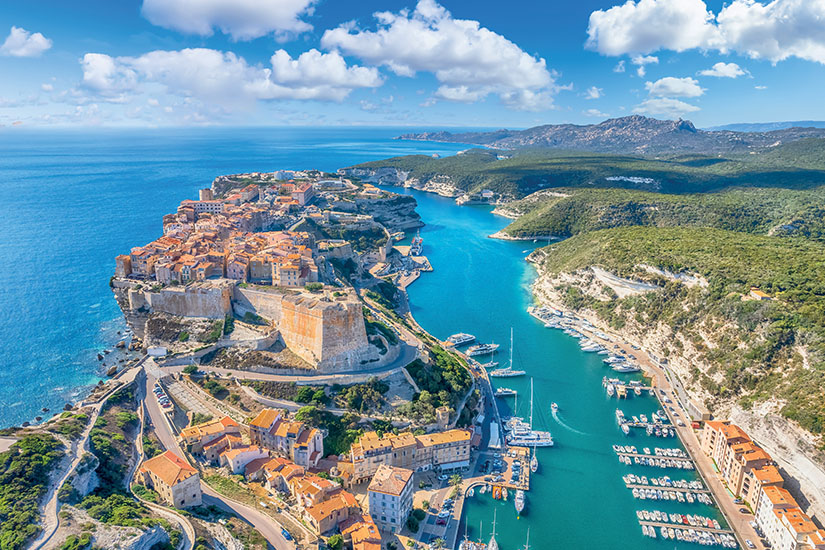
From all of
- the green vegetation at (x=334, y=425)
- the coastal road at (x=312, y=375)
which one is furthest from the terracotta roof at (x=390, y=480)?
the coastal road at (x=312, y=375)

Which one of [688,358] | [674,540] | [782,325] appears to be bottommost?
[674,540]

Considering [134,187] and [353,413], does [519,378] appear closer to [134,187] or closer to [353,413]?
[353,413]

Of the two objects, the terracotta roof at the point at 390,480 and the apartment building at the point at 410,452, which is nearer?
the terracotta roof at the point at 390,480

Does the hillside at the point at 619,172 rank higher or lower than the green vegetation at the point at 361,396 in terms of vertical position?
higher

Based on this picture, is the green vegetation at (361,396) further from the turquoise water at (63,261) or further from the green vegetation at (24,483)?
the turquoise water at (63,261)

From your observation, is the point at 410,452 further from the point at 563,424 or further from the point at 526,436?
the point at 563,424

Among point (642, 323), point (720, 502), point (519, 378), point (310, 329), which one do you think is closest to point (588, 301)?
point (642, 323)

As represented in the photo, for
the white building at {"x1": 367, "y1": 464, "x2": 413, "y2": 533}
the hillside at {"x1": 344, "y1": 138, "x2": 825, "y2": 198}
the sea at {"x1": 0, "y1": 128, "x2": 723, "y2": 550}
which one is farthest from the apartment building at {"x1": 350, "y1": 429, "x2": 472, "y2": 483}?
the hillside at {"x1": 344, "y1": 138, "x2": 825, "y2": 198}
